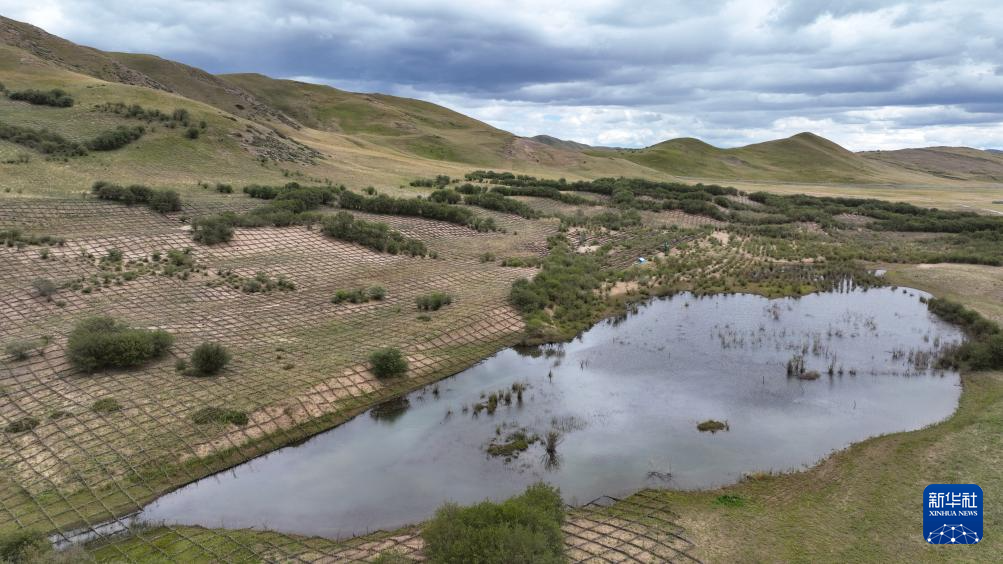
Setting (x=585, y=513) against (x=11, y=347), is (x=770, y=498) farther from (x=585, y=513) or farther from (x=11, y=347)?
(x=11, y=347)

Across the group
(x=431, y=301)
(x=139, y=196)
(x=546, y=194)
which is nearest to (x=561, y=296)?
(x=431, y=301)

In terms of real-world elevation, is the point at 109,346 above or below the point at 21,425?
above

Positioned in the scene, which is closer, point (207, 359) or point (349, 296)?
point (207, 359)

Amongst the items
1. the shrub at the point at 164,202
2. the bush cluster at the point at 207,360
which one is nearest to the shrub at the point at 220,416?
the bush cluster at the point at 207,360

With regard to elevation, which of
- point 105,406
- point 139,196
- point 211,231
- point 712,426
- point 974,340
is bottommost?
point 105,406

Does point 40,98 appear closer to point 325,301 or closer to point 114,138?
point 114,138

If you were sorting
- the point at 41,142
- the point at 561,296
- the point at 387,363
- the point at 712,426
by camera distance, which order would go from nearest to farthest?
the point at 712,426, the point at 387,363, the point at 561,296, the point at 41,142

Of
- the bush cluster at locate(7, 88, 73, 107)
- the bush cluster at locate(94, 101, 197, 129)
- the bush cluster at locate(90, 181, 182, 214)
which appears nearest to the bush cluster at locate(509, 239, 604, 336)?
the bush cluster at locate(90, 181, 182, 214)
